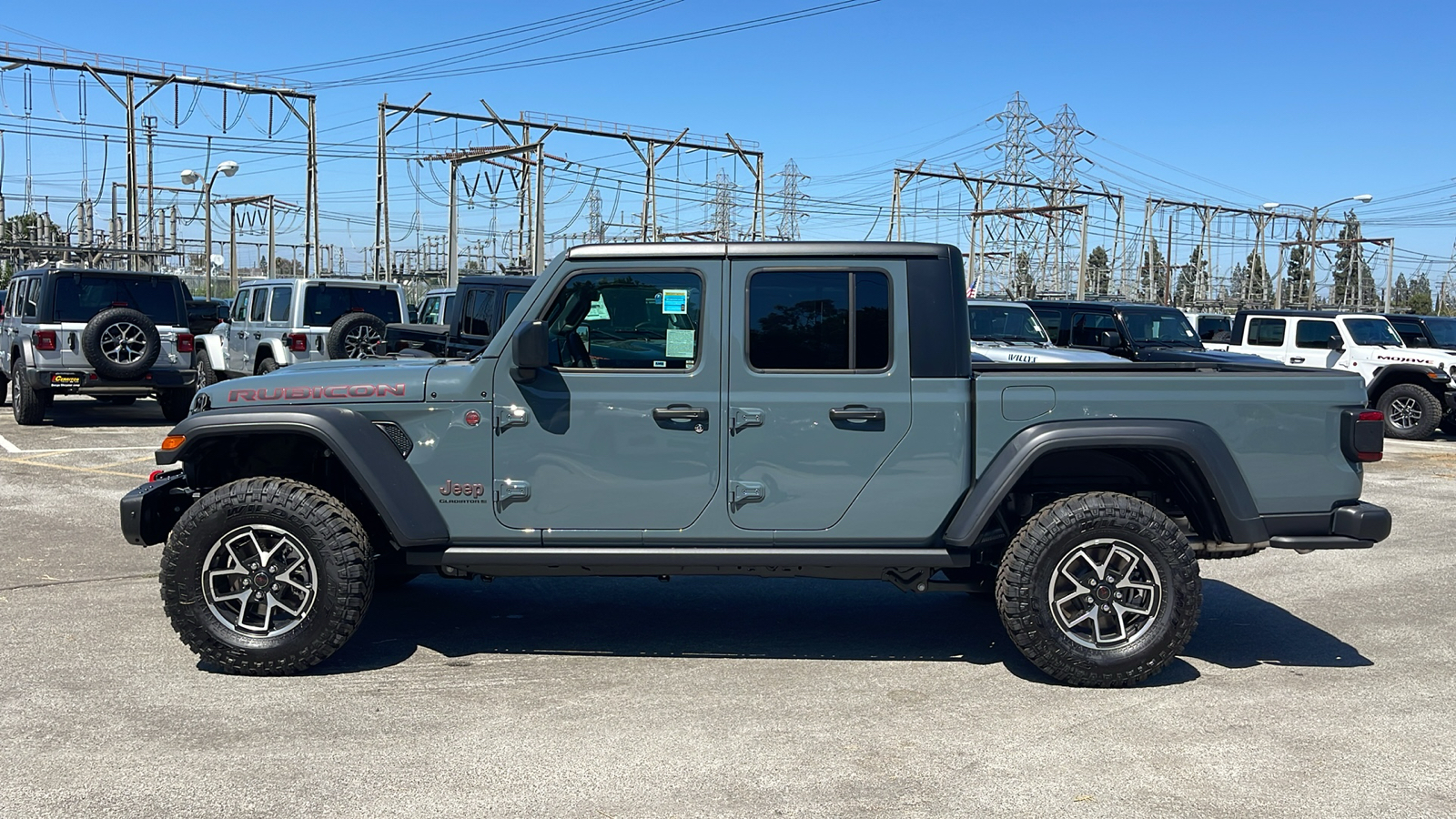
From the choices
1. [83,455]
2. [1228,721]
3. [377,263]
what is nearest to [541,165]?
[377,263]

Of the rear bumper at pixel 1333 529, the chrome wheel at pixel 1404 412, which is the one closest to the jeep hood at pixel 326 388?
the rear bumper at pixel 1333 529

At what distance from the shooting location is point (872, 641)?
595 cm

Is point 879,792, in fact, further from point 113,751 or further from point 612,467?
point 113,751

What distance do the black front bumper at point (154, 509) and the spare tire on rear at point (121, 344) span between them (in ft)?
30.5

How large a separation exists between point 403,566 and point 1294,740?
397 cm

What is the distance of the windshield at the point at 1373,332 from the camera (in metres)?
17.4

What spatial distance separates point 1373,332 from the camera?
691 inches

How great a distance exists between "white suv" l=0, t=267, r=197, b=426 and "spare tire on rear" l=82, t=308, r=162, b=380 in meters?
0.01

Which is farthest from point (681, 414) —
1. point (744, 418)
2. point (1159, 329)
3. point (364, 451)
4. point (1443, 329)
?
point (1443, 329)

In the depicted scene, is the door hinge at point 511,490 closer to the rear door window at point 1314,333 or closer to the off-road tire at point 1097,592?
the off-road tire at point 1097,592

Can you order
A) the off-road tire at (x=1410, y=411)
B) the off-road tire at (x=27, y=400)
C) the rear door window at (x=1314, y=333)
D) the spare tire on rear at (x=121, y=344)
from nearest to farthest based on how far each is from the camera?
the spare tire on rear at (x=121, y=344), the off-road tire at (x=27, y=400), the off-road tire at (x=1410, y=411), the rear door window at (x=1314, y=333)

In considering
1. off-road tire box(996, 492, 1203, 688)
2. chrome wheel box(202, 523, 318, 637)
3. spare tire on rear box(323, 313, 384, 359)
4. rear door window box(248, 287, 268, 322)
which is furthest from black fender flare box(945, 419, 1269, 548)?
rear door window box(248, 287, 268, 322)

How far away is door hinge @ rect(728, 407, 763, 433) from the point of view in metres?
A: 5.18

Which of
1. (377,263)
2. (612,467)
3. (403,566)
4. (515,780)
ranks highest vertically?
(377,263)
